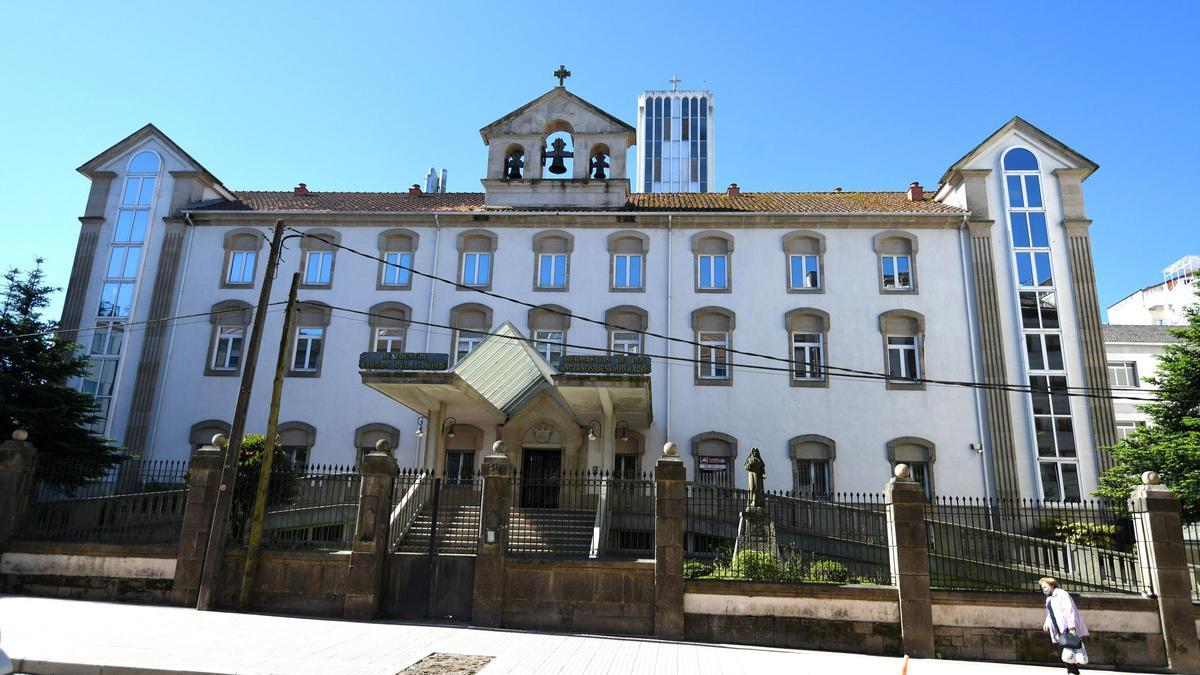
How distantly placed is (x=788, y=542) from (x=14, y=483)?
653 inches

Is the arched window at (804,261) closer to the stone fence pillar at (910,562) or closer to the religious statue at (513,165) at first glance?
the religious statue at (513,165)

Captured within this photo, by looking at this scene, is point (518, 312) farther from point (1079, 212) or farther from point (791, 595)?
point (1079, 212)

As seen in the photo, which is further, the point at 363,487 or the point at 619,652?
the point at 363,487

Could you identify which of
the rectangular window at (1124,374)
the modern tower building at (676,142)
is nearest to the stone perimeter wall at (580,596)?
the rectangular window at (1124,374)

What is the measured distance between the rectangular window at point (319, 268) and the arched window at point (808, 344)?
651 inches

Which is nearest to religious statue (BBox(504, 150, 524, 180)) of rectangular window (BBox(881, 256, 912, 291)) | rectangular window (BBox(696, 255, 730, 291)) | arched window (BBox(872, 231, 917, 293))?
rectangular window (BBox(696, 255, 730, 291))

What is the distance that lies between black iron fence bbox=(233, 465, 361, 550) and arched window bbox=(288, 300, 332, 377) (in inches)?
385

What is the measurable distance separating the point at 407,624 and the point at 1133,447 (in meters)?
18.4

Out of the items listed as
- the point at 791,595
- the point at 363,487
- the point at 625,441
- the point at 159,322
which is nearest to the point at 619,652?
the point at 791,595

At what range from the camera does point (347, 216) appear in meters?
26.9

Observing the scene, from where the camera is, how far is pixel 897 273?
83.1ft

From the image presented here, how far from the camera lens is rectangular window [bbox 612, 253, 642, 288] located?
84.7 feet

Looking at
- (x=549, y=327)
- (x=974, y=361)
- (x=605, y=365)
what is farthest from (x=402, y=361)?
(x=974, y=361)

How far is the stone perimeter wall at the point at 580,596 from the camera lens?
12461mm
